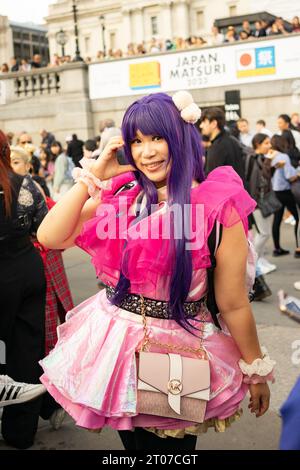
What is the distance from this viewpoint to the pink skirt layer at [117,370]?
2129 millimetres

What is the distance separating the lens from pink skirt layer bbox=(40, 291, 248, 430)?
2.13 meters

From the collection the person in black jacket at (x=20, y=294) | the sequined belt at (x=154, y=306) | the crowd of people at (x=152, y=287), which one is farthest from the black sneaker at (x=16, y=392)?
the sequined belt at (x=154, y=306)

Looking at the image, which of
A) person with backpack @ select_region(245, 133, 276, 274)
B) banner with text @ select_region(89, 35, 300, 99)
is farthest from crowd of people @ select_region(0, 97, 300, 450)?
banner with text @ select_region(89, 35, 300, 99)

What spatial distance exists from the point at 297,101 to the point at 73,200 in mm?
18324

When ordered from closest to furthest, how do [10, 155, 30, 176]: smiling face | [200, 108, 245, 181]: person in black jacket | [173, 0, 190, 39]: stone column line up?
1. [10, 155, 30, 176]: smiling face
2. [200, 108, 245, 181]: person in black jacket
3. [173, 0, 190, 39]: stone column

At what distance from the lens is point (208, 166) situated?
6855mm

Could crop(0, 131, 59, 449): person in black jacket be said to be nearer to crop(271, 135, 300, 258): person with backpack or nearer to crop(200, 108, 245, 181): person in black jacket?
crop(200, 108, 245, 181): person in black jacket

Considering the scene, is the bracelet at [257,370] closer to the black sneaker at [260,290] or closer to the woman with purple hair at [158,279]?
the woman with purple hair at [158,279]

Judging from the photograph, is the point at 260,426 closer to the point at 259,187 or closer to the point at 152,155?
the point at 152,155

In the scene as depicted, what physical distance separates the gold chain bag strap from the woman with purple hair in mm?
35

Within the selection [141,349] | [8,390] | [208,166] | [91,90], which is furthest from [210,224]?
[91,90]

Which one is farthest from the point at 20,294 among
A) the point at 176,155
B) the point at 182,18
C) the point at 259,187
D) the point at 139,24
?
the point at 139,24

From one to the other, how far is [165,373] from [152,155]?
771mm

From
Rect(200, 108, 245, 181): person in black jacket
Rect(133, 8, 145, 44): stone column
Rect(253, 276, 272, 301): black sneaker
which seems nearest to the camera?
Rect(253, 276, 272, 301): black sneaker
